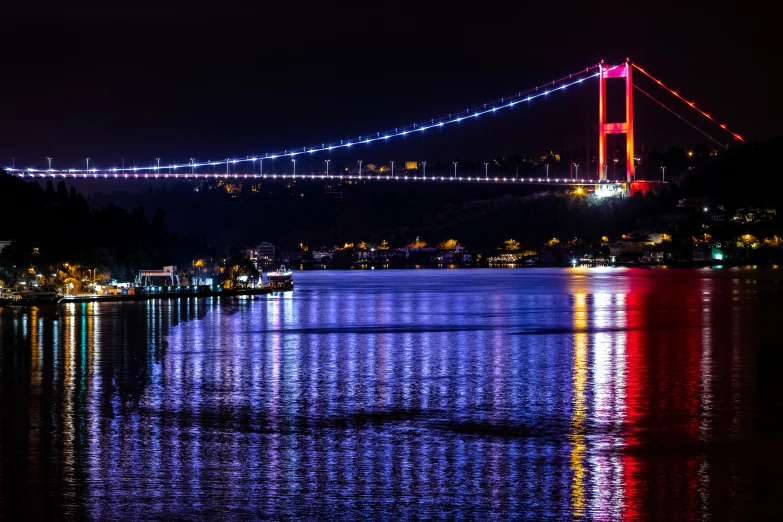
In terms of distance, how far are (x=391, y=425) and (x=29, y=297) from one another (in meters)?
21.5

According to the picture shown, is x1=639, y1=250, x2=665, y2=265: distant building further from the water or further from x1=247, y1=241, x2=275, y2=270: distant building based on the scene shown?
the water

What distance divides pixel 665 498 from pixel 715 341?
9.05 meters

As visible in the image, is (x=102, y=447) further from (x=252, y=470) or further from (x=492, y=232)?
(x=492, y=232)

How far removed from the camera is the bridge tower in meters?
49.9

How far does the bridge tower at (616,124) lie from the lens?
49.9 meters

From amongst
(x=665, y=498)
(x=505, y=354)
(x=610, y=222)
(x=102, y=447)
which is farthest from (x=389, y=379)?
(x=610, y=222)

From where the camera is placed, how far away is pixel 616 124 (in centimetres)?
5134

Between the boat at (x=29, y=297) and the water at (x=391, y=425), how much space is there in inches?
436

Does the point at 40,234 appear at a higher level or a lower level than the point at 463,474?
higher

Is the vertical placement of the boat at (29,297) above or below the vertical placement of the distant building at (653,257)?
below

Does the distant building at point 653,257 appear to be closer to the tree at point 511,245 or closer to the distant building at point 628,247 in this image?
the distant building at point 628,247

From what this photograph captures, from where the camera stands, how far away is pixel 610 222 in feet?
245

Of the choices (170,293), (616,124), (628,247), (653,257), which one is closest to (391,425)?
(170,293)

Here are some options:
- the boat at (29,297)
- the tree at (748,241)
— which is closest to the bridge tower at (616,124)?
the tree at (748,241)
